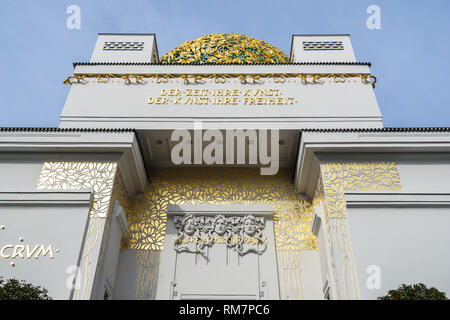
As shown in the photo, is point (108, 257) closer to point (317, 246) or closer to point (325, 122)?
point (317, 246)

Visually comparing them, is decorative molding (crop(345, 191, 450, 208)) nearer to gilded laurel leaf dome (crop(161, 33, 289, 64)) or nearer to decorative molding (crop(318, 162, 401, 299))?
decorative molding (crop(318, 162, 401, 299))

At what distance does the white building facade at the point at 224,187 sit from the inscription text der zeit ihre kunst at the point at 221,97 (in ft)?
0.09

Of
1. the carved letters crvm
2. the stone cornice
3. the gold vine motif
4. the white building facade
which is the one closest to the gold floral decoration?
the white building facade

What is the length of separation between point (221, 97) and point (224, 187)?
142cm

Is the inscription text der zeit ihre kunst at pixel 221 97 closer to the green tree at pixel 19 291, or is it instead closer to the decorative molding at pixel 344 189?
the decorative molding at pixel 344 189

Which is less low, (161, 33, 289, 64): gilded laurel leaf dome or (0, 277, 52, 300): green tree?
(161, 33, 289, 64): gilded laurel leaf dome

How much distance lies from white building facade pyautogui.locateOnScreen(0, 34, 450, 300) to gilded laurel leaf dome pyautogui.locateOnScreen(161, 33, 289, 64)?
0.66 ft

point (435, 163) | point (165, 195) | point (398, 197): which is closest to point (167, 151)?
point (165, 195)

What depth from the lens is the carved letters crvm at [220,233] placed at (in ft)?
18.5

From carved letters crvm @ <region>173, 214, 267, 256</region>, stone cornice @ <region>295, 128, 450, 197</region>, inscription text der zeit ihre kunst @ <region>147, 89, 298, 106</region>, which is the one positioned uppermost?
inscription text der zeit ihre kunst @ <region>147, 89, 298, 106</region>

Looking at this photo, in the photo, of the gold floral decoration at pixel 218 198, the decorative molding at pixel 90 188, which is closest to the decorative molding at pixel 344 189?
the gold floral decoration at pixel 218 198

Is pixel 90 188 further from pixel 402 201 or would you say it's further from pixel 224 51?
pixel 402 201

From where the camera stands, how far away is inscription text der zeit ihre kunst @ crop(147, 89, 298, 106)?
6168 millimetres
